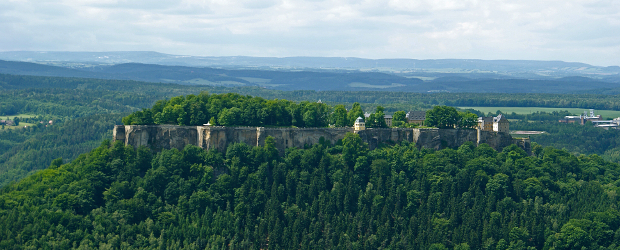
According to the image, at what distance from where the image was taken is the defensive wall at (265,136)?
10588 centimetres

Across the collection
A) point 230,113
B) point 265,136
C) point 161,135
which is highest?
point 230,113

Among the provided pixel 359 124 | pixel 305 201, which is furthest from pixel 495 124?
pixel 305 201

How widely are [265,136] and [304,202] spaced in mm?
12422

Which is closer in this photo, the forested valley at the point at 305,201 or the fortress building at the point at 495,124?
the forested valley at the point at 305,201

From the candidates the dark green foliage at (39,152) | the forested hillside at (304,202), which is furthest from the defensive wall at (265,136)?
the dark green foliage at (39,152)

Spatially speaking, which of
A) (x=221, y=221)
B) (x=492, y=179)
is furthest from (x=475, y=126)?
(x=221, y=221)

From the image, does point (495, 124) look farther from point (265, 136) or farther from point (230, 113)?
point (230, 113)

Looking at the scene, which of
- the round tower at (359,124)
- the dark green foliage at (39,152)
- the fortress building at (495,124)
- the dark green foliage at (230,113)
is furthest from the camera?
the dark green foliage at (39,152)

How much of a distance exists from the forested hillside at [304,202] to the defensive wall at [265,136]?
6.38ft

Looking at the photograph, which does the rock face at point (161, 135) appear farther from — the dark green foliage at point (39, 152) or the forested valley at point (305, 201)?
the dark green foliage at point (39, 152)

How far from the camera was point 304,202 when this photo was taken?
9956 cm

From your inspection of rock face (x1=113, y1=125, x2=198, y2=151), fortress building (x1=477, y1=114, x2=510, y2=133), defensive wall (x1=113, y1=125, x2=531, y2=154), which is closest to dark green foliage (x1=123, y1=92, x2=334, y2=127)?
rock face (x1=113, y1=125, x2=198, y2=151)

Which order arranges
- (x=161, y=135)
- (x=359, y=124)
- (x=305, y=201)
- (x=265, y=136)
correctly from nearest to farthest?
(x=305, y=201) < (x=161, y=135) < (x=265, y=136) < (x=359, y=124)

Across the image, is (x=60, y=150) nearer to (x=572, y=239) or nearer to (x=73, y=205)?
(x=73, y=205)
